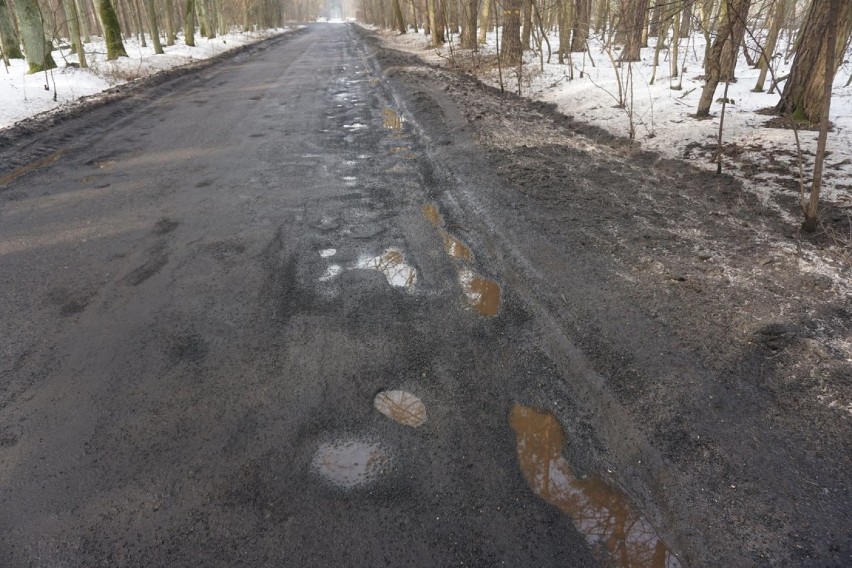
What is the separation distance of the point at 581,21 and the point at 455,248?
9.30m

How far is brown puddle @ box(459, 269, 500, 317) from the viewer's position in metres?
3.10

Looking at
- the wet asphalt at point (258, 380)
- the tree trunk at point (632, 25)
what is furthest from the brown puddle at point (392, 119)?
the tree trunk at point (632, 25)

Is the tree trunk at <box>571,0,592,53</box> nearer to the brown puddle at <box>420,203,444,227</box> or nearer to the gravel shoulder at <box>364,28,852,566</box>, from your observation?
the gravel shoulder at <box>364,28,852,566</box>

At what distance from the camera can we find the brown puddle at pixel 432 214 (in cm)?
434

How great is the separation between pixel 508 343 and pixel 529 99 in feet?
29.4

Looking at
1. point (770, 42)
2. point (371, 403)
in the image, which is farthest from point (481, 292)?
point (770, 42)

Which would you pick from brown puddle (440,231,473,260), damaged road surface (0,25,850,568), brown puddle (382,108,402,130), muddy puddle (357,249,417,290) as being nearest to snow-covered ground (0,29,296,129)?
damaged road surface (0,25,850,568)

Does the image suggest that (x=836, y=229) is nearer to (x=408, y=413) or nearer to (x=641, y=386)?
(x=641, y=386)

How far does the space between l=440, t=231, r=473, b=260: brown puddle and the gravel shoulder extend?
19 centimetres

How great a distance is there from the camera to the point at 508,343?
277 cm

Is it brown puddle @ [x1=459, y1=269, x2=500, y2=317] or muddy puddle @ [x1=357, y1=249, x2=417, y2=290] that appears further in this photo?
muddy puddle @ [x1=357, y1=249, x2=417, y2=290]

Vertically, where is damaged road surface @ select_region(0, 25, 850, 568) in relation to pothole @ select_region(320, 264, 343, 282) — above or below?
below

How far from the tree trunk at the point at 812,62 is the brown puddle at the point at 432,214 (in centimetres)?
495

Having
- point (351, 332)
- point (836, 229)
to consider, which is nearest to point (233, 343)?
point (351, 332)
